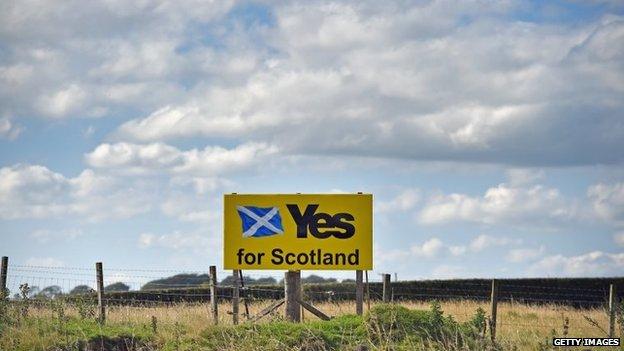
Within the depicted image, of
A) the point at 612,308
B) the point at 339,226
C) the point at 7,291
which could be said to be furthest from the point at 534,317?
the point at 7,291

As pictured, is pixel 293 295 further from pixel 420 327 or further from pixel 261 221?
pixel 420 327

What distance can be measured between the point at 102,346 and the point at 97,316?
229 inches

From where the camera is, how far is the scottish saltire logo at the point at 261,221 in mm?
25266

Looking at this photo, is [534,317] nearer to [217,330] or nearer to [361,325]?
[361,325]

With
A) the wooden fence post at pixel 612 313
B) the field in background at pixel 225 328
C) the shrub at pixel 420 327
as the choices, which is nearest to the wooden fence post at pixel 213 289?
the field in background at pixel 225 328

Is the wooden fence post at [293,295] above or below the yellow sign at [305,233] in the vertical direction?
below

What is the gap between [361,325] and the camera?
60.5ft

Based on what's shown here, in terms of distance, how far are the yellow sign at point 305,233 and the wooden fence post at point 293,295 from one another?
1.29 feet

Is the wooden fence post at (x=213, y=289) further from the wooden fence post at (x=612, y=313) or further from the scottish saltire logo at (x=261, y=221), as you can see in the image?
the wooden fence post at (x=612, y=313)

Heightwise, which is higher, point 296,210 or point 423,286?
point 296,210

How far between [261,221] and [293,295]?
2.31 metres

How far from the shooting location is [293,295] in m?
24.5

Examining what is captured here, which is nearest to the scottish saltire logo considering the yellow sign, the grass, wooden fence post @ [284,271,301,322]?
the yellow sign

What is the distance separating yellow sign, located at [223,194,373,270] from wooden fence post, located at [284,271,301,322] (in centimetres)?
39
